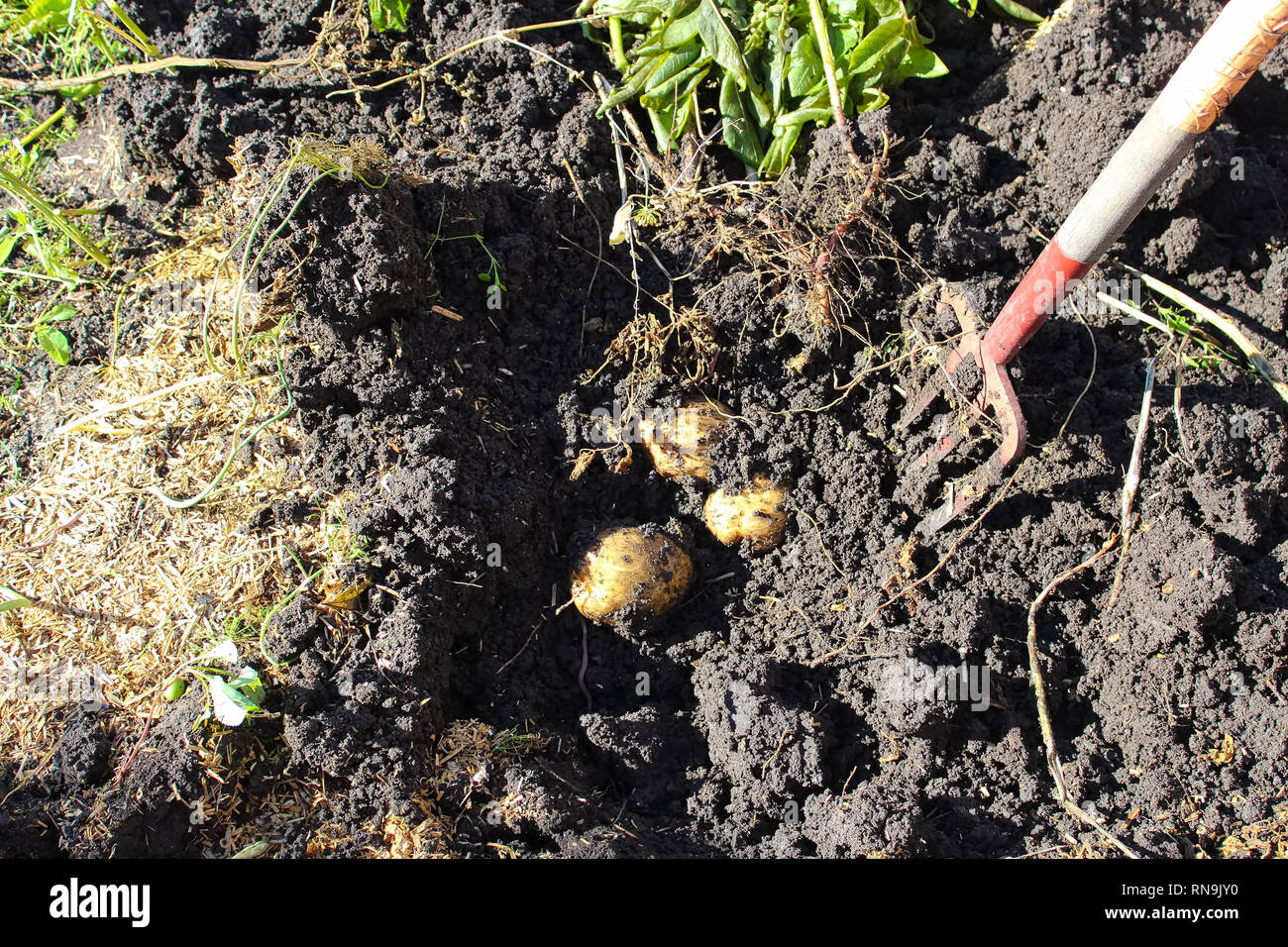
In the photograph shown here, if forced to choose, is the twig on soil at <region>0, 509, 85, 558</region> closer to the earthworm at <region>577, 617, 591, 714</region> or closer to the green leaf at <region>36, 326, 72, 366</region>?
the green leaf at <region>36, 326, 72, 366</region>

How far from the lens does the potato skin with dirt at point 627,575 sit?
2.67 metres

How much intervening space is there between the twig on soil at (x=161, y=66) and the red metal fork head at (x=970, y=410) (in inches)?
105

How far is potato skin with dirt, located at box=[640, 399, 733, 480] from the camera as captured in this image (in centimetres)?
284

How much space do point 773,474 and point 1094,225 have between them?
1174 millimetres

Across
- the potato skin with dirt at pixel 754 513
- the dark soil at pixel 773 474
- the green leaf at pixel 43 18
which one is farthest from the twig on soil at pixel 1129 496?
the green leaf at pixel 43 18

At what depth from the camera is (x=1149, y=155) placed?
1.92 meters

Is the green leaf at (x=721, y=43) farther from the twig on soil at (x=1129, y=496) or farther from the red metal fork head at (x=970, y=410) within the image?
the twig on soil at (x=1129, y=496)

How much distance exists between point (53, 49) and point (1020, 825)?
15.2 feet

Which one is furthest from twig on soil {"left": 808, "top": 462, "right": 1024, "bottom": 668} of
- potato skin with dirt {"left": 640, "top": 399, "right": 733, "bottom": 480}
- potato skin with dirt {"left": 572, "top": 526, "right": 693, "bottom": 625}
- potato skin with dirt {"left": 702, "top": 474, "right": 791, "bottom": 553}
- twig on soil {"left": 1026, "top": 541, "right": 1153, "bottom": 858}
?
potato skin with dirt {"left": 640, "top": 399, "right": 733, "bottom": 480}

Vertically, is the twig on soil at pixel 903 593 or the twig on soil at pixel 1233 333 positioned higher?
the twig on soil at pixel 1233 333

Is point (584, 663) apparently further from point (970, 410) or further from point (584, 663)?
point (970, 410)

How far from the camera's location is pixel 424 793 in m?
2.38

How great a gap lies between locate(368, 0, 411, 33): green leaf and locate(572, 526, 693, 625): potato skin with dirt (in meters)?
2.20

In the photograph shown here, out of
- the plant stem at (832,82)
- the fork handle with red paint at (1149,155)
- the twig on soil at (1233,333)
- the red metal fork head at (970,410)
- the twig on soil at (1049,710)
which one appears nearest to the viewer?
the fork handle with red paint at (1149,155)
